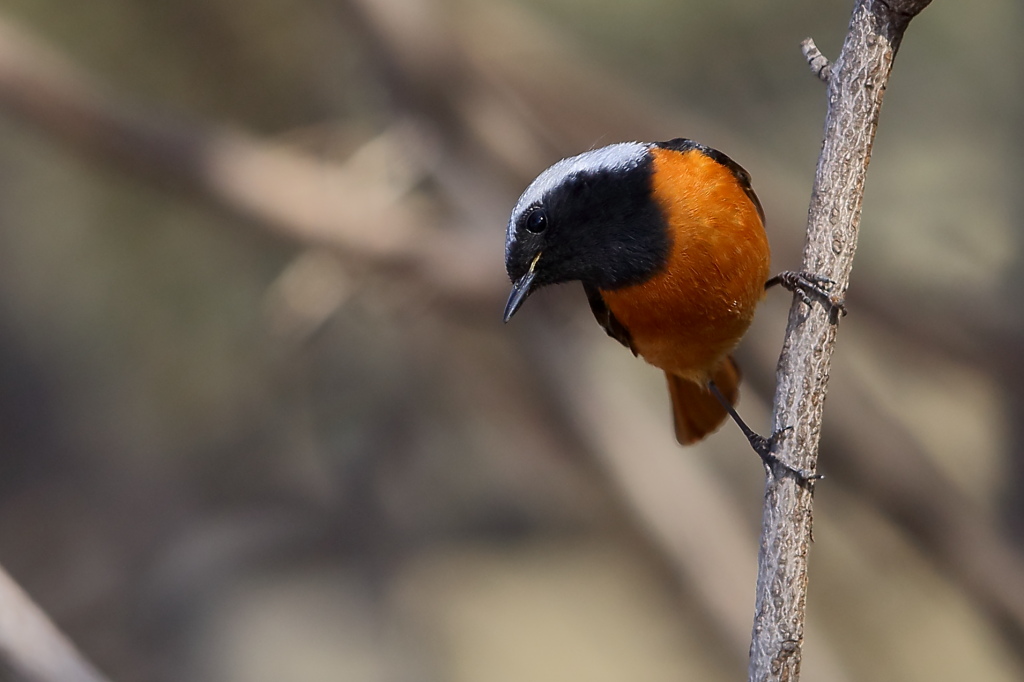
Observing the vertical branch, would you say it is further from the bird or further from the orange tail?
the orange tail

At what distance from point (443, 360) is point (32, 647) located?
178 inches

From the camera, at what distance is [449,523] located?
700cm

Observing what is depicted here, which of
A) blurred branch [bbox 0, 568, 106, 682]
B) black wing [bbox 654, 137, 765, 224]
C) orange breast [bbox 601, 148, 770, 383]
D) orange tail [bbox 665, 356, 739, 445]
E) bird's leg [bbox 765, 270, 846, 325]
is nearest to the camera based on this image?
blurred branch [bbox 0, 568, 106, 682]

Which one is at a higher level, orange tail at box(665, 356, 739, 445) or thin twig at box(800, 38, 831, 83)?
thin twig at box(800, 38, 831, 83)

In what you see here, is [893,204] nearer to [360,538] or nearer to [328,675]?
[360,538]

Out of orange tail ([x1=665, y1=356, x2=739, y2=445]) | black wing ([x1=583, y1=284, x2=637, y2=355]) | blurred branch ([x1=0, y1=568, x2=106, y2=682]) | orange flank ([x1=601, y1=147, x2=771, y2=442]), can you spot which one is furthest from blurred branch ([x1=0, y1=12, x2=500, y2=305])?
blurred branch ([x1=0, y1=568, x2=106, y2=682])

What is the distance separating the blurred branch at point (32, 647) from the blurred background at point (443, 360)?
122 inches

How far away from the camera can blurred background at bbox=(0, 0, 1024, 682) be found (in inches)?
178

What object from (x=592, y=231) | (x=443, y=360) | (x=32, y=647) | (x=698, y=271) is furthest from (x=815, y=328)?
(x=443, y=360)

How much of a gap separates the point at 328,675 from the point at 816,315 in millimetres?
5682

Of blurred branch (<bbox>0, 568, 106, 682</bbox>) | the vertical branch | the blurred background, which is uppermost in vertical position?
the blurred background

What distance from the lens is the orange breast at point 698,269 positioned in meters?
2.28

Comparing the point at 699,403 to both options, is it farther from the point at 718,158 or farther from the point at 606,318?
the point at 718,158

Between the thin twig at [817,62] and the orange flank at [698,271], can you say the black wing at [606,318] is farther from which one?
the thin twig at [817,62]
